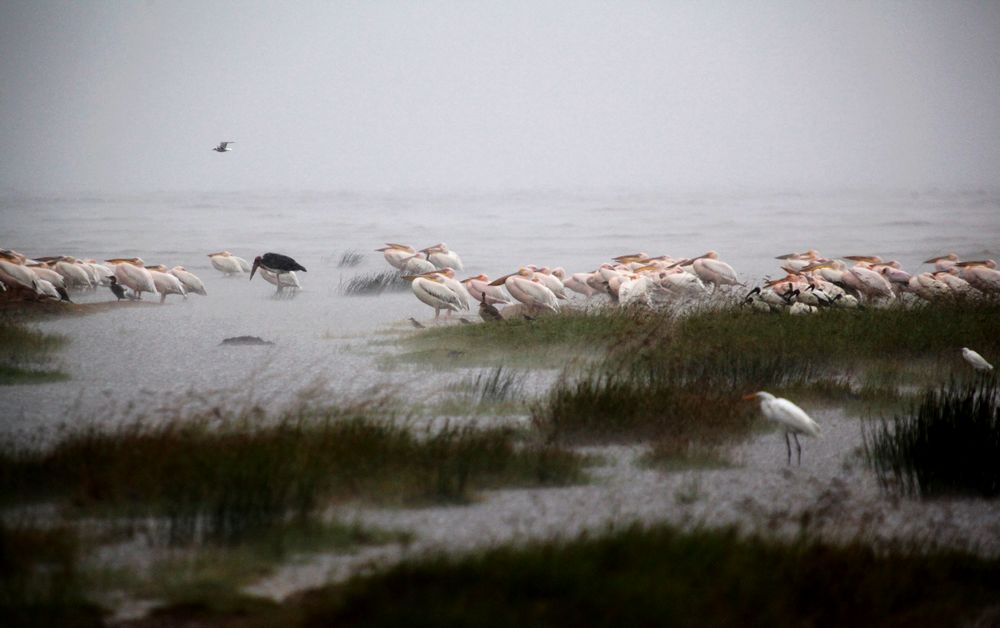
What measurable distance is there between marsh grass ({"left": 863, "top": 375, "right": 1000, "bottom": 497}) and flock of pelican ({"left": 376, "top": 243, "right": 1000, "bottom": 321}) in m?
5.33

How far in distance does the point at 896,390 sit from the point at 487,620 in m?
5.65

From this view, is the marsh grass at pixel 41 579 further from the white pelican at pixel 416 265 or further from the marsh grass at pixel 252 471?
the white pelican at pixel 416 265

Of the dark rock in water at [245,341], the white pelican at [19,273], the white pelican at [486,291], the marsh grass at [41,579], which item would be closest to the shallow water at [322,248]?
the dark rock in water at [245,341]

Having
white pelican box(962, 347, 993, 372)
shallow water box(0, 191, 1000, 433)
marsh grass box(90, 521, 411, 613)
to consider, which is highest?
white pelican box(962, 347, 993, 372)

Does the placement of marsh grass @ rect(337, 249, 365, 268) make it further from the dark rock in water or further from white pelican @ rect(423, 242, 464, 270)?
the dark rock in water

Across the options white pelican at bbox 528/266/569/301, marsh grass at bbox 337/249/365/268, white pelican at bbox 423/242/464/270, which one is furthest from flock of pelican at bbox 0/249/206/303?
marsh grass at bbox 337/249/365/268

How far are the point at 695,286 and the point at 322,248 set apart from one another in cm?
1767

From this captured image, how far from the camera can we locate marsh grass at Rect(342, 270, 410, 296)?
1786cm

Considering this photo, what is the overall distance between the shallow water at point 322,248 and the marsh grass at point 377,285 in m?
0.35

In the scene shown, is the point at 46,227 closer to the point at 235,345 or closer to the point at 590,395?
the point at 235,345

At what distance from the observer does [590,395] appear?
7.34 meters

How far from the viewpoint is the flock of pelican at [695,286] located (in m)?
12.5

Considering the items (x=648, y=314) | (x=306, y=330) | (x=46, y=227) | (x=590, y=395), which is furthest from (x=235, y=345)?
(x=46, y=227)

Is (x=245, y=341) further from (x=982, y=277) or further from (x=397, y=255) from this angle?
(x=982, y=277)
